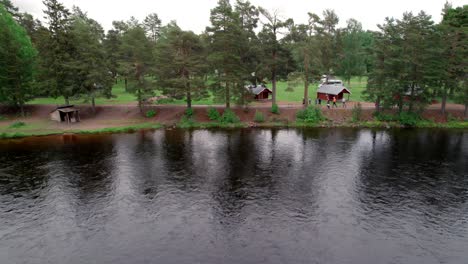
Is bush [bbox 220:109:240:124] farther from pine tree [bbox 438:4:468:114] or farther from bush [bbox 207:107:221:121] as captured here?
pine tree [bbox 438:4:468:114]

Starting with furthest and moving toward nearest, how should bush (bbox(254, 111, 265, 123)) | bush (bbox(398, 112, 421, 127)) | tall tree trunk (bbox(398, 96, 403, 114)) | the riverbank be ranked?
bush (bbox(254, 111, 265, 123)) < tall tree trunk (bbox(398, 96, 403, 114)) < bush (bbox(398, 112, 421, 127)) < the riverbank

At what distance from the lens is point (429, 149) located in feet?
117

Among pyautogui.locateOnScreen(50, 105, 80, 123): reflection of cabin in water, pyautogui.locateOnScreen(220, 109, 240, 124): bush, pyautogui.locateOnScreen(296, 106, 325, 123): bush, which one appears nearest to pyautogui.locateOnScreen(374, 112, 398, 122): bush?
pyautogui.locateOnScreen(296, 106, 325, 123): bush

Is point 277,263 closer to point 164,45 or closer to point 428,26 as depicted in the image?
point 164,45

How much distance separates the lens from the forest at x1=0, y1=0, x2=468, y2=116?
1741 inches

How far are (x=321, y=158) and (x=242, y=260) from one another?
19.1 m

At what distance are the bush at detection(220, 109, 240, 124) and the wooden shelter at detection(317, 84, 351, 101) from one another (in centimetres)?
2040

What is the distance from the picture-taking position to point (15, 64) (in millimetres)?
49156

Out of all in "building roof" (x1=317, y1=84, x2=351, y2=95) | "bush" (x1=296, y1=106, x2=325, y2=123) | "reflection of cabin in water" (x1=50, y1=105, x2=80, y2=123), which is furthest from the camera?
"building roof" (x1=317, y1=84, x2=351, y2=95)

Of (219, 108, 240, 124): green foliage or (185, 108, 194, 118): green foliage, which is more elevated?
(185, 108, 194, 118): green foliage

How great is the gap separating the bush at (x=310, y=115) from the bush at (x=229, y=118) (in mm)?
10359

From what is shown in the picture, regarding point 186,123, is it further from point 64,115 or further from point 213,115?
point 64,115

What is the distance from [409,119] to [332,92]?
47.9 feet

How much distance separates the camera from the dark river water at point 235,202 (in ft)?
58.0
